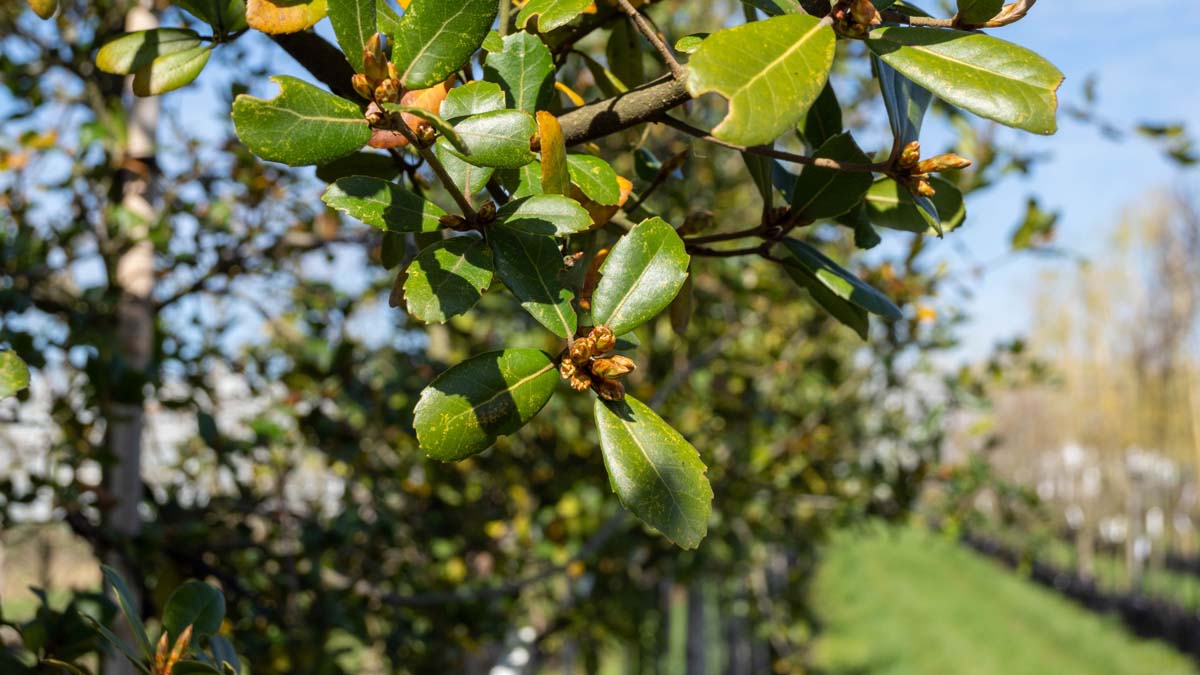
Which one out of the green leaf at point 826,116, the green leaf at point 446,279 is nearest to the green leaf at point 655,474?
the green leaf at point 446,279

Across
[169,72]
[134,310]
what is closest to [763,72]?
[169,72]

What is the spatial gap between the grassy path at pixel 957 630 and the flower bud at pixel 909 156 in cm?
919

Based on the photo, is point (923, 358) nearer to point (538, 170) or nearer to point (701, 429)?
point (701, 429)

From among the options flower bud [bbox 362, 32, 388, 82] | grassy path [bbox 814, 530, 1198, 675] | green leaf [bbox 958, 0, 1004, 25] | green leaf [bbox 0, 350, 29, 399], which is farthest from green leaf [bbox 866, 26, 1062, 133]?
grassy path [bbox 814, 530, 1198, 675]

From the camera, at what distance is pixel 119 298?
2045 millimetres

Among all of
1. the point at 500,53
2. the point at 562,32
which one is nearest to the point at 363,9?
the point at 500,53

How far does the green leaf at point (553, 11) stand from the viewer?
2.23ft

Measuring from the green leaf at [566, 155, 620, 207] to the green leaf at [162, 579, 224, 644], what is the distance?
1.79ft

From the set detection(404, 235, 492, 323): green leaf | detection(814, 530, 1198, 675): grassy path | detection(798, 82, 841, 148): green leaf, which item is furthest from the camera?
detection(814, 530, 1198, 675): grassy path

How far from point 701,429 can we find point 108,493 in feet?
6.12

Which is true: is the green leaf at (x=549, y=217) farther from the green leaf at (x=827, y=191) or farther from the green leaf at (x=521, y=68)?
the green leaf at (x=827, y=191)

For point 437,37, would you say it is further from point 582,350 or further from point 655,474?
point 655,474

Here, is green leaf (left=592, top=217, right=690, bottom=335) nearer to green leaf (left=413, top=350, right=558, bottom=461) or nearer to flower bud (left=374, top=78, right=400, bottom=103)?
green leaf (left=413, top=350, right=558, bottom=461)

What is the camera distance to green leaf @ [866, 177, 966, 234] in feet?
2.76
